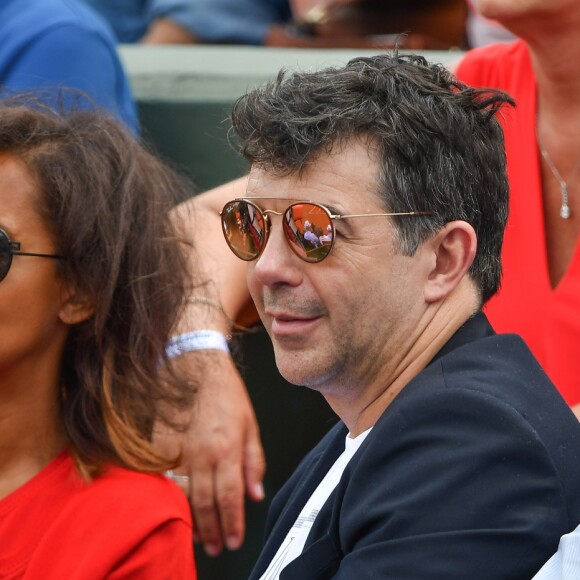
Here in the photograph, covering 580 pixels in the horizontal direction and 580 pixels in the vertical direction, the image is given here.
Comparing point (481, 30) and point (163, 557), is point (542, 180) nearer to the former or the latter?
point (163, 557)

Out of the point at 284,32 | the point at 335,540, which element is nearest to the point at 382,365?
the point at 335,540

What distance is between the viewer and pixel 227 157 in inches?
136

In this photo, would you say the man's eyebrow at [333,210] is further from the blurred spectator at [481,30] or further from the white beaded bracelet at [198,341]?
the blurred spectator at [481,30]

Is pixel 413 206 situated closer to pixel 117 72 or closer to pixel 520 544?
pixel 520 544

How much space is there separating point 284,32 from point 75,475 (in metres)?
2.43

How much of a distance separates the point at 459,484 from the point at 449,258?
1.25 ft

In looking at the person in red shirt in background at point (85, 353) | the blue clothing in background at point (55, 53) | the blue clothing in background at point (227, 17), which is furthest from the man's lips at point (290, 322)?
the blue clothing in background at point (227, 17)

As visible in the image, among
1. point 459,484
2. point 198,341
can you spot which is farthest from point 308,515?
point 198,341

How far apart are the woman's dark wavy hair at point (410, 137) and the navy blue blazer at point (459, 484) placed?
207mm

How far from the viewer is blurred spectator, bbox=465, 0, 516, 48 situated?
147 inches

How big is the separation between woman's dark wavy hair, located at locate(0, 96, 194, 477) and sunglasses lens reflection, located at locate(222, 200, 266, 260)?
38 centimetres

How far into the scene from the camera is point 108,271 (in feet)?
7.29

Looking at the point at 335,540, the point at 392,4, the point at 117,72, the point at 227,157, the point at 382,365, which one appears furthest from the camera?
the point at 392,4

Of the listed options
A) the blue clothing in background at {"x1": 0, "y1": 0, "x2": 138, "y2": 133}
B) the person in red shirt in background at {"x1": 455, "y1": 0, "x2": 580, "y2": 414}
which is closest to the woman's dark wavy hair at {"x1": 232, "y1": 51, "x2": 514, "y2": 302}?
the person in red shirt in background at {"x1": 455, "y1": 0, "x2": 580, "y2": 414}
